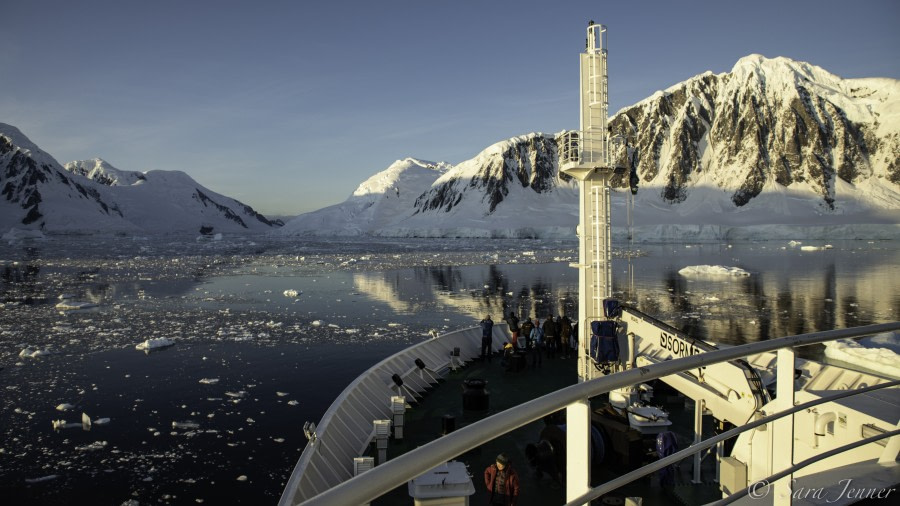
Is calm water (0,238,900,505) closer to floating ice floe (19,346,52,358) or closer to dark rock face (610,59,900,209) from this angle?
floating ice floe (19,346,52,358)

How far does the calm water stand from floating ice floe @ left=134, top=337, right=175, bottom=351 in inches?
19.0

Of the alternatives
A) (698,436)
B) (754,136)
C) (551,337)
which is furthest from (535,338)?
(754,136)

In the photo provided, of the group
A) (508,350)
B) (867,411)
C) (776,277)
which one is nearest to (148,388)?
(508,350)

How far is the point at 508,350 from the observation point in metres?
15.3

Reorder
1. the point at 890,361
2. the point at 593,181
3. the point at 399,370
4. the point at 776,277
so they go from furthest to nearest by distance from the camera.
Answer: the point at 776,277
the point at 890,361
the point at 399,370
the point at 593,181

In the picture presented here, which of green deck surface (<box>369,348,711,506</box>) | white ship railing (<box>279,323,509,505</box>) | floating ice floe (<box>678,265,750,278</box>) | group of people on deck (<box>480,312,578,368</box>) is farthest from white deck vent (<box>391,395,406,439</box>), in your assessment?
floating ice floe (<box>678,265,750,278</box>)

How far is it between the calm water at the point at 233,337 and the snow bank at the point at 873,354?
359 centimetres

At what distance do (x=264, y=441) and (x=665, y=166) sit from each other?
15841 centimetres

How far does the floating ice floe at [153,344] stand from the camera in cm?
2045

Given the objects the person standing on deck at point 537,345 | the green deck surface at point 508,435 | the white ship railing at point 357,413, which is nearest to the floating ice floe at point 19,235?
the white ship railing at point 357,413

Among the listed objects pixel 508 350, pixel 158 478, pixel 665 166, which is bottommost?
pixel 158 478

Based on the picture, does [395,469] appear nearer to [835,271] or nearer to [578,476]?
[578,476]

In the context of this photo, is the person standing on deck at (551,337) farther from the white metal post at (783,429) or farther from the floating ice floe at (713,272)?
the floating ice floe at (713,272)

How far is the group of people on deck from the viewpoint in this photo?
15.8 meters
